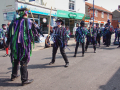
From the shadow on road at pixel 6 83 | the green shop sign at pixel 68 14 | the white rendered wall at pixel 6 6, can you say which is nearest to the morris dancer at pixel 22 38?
the shadow on road at pixel 6 83

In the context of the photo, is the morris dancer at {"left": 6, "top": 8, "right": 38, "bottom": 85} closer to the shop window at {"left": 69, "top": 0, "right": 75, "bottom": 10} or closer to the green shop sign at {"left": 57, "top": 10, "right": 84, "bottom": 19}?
the green shop sign at {"left": 57, "top": 10, "right": 84, "bottom": 19}

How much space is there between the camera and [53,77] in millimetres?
3705

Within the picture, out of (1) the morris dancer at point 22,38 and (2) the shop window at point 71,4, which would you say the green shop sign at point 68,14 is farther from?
(1) the morris dancer at point 22,38

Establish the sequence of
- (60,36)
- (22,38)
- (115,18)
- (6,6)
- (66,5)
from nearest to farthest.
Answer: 1. (22,38)
2. (60,36)
3. (6,6)
4. (66,5)
5. (115,18)

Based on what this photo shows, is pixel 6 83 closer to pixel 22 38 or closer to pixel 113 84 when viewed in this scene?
pixel 22 38

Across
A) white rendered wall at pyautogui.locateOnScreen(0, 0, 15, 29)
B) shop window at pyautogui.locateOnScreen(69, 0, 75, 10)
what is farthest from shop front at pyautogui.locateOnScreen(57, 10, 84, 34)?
white rendered wall at pyautogui.locateOnScreen(0, 0, 15, 29)

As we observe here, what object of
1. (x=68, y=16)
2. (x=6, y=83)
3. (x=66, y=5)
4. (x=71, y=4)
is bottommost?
(x=6, y=83)

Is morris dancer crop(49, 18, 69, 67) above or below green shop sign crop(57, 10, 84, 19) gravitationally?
below

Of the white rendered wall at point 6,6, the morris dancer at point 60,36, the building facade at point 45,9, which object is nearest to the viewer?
the morris dancer at point 60,36

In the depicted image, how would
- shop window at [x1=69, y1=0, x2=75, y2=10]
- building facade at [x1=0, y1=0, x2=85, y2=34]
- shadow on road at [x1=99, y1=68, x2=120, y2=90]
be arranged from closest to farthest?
1. shadow on road at [x1=99, y1=68, x2=120, y2=90]
2. building facade at [x1=0, y1=0, x2=85, y2=34]
3. shop window at [x1=69, y1=0, x2=75, y2=10]

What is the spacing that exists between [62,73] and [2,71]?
2159mm

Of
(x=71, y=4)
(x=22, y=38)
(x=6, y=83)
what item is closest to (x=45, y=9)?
(x=71, y=4)

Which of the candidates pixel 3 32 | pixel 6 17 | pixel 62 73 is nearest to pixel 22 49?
pixel 62 73

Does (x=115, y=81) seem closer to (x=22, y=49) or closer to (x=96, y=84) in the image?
(x=96, y=84)
